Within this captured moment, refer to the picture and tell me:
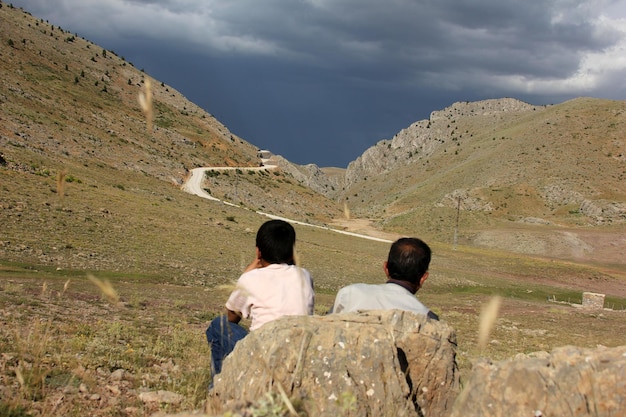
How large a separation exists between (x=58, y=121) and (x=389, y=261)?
67040 mm

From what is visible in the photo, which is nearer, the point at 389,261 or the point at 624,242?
the point at 389,261

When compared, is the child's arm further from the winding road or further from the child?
the winding road

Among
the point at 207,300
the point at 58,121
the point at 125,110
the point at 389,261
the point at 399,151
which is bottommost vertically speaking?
the point at 207,300

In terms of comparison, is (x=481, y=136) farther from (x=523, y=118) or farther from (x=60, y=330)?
(x=60, y=330)

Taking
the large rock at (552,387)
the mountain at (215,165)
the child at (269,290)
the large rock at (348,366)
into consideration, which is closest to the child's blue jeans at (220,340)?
the child at (269,290)

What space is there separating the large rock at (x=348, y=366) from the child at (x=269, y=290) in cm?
88

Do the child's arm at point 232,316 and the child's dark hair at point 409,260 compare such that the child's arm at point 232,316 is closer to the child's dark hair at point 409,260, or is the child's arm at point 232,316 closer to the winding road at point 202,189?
the child's dark hair at point 409,260

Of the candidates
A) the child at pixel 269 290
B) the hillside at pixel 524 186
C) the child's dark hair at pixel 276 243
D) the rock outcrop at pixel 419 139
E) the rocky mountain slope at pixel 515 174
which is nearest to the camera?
the child at pixel 269 290

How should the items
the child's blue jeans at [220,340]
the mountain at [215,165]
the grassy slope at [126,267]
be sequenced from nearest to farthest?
1. the child's blue jeans at [220,340]
2. the grassy slope at [126,267]
3. the mountain at [215,165]

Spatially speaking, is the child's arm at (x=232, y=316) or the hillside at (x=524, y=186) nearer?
the child's arm at (x=232, y=316)

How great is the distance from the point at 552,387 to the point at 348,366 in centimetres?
154

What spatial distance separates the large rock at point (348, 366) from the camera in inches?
166

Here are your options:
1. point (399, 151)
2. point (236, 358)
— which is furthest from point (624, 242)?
point (399, 151)

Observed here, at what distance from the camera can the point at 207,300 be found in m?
18.5
